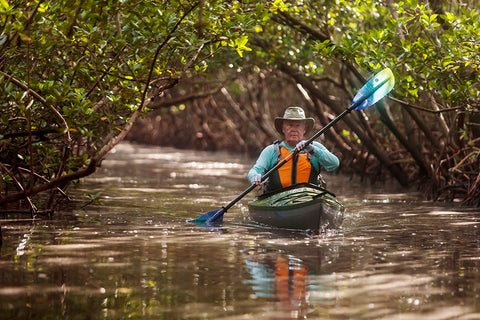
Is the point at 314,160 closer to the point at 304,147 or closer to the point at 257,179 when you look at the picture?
the point at 304,147

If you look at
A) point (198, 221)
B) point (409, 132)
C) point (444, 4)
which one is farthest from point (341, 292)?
point (409, 132)

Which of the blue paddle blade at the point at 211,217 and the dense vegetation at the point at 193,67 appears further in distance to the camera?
the blue paddle blade at the point at 211,217

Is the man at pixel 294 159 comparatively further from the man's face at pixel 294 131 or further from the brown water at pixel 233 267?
the brown water at pixel 233 267

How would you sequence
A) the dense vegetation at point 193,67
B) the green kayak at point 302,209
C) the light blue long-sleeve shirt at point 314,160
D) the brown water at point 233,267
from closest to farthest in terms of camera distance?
1. the brown water at point 233,267
2. the dense vegetation at point 193,67
3. the green kayak at point 302,209
4. the light blue long-sleeve shirt at point 314,160

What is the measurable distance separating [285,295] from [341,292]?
355mm

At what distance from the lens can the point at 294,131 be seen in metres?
8.11

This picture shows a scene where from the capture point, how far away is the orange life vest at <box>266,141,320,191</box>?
7.98 metres

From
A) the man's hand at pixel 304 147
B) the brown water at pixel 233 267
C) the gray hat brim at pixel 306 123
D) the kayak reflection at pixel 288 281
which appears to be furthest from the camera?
the gray hat brim at pixel 306 123

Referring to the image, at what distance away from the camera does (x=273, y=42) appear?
13000mm

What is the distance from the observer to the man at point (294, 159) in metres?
7.94

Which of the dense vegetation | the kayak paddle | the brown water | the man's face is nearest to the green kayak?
the brown water

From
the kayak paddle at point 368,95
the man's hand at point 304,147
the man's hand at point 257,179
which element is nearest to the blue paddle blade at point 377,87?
the kayak paddle at point 368,95

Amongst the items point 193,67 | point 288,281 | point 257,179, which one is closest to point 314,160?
point 257,179

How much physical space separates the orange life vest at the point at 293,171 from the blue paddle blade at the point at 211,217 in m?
0.66
